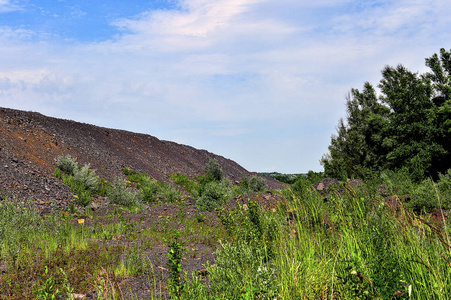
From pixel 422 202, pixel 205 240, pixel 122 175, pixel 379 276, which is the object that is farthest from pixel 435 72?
pixel 379 276

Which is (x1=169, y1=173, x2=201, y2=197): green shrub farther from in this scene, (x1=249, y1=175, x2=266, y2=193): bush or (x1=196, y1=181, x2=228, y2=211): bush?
(x1=196, y1=181, x2=228, y2=211): bush

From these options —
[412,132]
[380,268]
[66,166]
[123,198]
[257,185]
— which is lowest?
[380,268]

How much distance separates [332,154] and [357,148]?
1829mm

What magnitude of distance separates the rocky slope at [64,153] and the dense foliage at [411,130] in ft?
30.0

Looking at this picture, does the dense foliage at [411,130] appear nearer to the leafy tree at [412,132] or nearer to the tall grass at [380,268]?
the leafy tree at [412,132]

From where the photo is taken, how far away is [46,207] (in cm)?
1011

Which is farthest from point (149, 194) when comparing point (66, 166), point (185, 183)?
point (185, 183)

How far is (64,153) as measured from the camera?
1631 centimetres

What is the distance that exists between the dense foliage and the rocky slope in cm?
914

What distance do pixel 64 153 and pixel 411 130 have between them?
14944mm

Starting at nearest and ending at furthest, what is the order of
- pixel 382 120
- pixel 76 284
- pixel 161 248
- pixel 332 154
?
pixel 76 284, pixel 161 248, pixel 382 120, pixel 332 154

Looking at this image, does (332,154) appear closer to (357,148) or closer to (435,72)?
(357,148)

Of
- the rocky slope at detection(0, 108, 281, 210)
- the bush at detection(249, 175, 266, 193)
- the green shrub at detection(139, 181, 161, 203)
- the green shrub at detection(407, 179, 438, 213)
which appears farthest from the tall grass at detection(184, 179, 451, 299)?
the bush at detection(249, 175, 266, 193)

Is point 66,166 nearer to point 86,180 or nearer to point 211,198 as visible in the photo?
point 86,180
